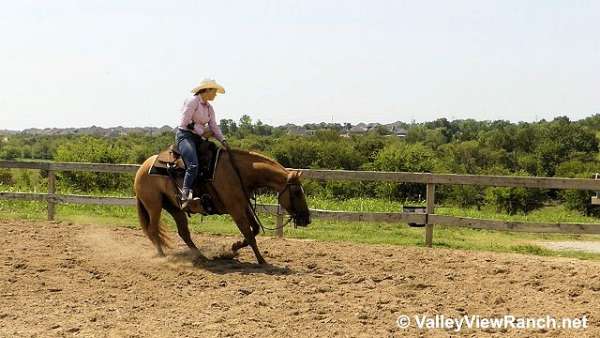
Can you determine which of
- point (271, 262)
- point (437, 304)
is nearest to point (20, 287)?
point (271, 262)

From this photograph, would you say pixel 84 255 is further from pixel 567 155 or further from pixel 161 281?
pixel 567 155

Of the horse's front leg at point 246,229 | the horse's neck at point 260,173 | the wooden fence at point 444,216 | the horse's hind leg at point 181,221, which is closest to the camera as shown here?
the horse's front leg at point 246,229

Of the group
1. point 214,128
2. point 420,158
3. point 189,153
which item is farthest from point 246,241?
point 420,158

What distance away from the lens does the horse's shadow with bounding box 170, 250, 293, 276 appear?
7.43 meters

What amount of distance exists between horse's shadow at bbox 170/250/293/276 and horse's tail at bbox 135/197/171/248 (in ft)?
0.82

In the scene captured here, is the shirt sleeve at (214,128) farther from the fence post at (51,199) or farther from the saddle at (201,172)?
the fence post at (51,199)

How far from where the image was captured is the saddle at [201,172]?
8117mm

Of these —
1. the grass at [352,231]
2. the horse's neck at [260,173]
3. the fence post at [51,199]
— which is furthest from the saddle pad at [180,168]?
the fence post at [51,199]

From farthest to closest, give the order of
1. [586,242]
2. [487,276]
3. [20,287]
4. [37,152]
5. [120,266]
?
[37,152] < [586,242] < [120,266] < [487,276] < [20,287]

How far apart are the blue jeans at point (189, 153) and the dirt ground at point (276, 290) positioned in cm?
100

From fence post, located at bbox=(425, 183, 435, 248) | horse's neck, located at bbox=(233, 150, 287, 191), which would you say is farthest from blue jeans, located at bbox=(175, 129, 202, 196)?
fence post, located at bbox=(425, 183, 435, 248)

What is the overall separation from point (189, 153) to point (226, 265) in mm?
1469

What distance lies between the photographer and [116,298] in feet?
20.1

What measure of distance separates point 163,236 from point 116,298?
8.37 ft
